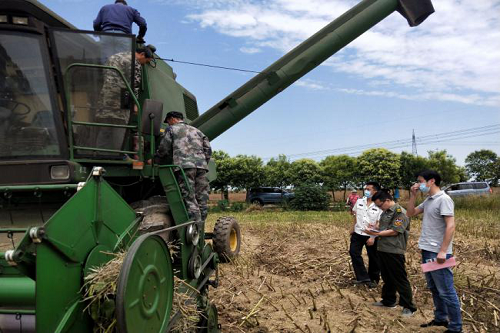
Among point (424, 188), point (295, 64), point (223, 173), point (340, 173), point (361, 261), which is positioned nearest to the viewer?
point (424, 188)

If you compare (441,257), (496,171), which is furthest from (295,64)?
(496,171)

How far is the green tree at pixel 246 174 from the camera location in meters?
34.8

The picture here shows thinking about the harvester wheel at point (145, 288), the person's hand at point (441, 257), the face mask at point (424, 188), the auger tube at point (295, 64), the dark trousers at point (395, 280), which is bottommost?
the dark trousers at point (395, 280)

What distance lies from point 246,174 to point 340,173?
8.91 meters

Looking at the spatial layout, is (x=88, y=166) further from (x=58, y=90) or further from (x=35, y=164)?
(x=58, y=90)

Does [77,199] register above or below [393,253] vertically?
above

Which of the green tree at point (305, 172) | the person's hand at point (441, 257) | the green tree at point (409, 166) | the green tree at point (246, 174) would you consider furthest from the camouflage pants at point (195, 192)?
the green tree at point (409, 166)

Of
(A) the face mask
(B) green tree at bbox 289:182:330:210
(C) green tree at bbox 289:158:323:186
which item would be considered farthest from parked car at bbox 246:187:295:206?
(A) the face mask

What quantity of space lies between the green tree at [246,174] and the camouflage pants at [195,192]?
29.9m

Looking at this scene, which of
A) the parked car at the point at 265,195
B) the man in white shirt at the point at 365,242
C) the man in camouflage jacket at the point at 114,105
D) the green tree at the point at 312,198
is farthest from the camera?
the parked car at the point at 265,195

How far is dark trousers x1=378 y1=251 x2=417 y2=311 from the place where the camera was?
4.97m

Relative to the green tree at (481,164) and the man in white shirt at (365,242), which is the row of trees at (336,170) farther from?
the man in white shirt at (365,242)

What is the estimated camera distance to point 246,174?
34875mm

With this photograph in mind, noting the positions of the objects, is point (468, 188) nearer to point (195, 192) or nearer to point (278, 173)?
point (278, 173)
